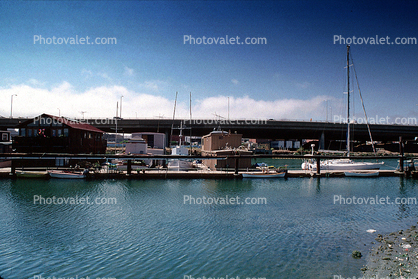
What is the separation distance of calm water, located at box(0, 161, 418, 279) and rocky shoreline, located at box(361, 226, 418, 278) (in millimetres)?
624

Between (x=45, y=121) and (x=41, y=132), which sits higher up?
(x=45, y=121)

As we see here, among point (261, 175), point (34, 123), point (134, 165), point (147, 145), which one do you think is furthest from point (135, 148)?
point (261, 175)

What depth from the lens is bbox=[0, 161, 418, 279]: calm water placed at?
12273 millimetres

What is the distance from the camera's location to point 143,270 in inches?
471

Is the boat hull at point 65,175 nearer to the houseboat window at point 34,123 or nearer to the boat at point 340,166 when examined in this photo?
the houseboat window at point 34,123

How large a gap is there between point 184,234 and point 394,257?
1290 centimetres

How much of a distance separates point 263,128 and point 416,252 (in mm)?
71738

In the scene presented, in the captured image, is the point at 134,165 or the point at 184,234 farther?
the point at 134,165

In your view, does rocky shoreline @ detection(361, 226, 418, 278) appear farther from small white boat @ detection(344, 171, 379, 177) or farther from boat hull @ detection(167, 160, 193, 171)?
boat hull @ detection(167, 160, 193, 171)

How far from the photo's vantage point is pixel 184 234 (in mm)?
16250

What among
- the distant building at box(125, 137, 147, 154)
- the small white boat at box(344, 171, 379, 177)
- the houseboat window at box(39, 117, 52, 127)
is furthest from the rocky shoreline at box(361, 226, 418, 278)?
the houseboat window at box(39, 117, 52, 127)

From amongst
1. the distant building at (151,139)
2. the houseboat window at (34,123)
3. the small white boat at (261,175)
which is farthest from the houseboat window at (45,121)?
the small white boat at (261,175)

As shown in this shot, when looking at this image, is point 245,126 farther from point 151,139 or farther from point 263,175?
point 263,175

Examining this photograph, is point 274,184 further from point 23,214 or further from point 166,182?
point 23,214
